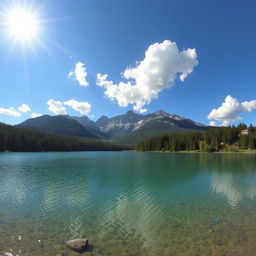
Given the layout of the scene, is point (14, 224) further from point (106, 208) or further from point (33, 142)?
point (33, 142)

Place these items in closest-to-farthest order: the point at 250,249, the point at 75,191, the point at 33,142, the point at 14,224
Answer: the point at 250,249 < the point at 14,224 < the point at 75,191 < the point at 33,142

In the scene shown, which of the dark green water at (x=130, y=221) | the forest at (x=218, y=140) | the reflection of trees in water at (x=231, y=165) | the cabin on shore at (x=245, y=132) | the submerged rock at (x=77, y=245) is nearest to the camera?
the submerged rock at (x=77, y=245)

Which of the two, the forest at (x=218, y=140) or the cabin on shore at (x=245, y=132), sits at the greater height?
the cabin on shore at (x=245, y=132)

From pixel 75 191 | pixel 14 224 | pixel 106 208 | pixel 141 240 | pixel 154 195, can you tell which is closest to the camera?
pixel 141 240

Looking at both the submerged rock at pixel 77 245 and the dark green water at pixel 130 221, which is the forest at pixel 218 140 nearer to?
the dark green water at pixel 130 221

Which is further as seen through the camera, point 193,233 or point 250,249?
point 193,233

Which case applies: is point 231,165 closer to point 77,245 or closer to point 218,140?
point 77,245

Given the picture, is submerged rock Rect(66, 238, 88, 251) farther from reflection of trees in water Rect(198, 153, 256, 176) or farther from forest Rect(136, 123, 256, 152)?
forest Rect(136, 123, 256, 152)

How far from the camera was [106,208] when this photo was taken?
1864 centimetres

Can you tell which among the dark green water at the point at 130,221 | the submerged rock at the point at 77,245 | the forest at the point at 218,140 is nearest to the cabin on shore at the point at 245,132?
the forest at the point at 218,140

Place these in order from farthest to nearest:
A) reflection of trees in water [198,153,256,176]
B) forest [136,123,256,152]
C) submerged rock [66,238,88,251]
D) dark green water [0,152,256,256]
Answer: forest [136,123,256,152]
reflection of trees in water [198,153,256,176]
dark green water [0,152,256,256]
submerged rock [66,238,88,251]

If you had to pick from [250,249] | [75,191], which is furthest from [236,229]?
[75,191]

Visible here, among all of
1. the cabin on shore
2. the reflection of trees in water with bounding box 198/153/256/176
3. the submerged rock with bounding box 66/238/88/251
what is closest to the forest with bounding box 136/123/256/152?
the cabin on shore

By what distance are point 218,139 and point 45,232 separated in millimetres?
169175
